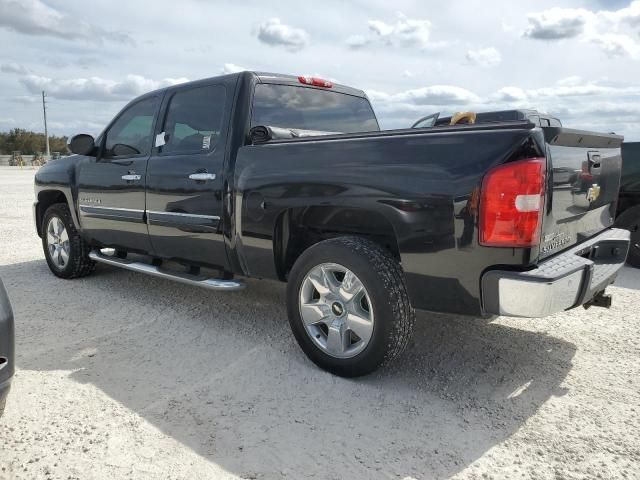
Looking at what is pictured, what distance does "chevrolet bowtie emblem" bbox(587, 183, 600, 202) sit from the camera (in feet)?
10.5

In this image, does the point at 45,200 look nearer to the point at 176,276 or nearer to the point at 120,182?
the point at 120,182

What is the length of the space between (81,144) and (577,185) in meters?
4.13

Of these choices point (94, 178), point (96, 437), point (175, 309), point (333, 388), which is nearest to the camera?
point (96, 437)

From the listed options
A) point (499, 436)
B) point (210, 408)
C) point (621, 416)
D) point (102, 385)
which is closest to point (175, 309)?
point (102, 385)

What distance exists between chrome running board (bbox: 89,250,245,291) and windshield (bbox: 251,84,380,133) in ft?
3.70

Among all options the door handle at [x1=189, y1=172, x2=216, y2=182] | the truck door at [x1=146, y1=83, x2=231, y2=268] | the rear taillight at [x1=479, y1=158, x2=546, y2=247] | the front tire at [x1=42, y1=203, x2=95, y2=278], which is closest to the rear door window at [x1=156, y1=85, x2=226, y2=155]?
the truck door at [x1=146, y1=83, x2=231, y2=268]

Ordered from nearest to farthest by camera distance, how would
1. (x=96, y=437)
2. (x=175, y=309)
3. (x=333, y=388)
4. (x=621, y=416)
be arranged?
1. (x=96, y=437)
2. (x=621, y=416)
3. (x=333, y=388)
4. (x=175, y=309)

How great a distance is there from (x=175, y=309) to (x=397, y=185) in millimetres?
2500

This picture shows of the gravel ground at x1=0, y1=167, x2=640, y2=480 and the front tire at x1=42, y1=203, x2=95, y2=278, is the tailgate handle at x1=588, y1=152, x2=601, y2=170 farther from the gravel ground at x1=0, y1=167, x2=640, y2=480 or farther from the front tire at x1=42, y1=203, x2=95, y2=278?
the front tire at x1=42, y1=203, x2=95, y2=278

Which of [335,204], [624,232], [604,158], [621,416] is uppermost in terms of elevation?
[604,158]

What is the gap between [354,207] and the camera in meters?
3.05

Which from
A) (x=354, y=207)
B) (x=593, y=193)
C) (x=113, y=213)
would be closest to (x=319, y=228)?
(x=354, y=207)

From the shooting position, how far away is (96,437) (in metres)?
2.59

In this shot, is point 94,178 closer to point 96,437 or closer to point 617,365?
point 96,437
